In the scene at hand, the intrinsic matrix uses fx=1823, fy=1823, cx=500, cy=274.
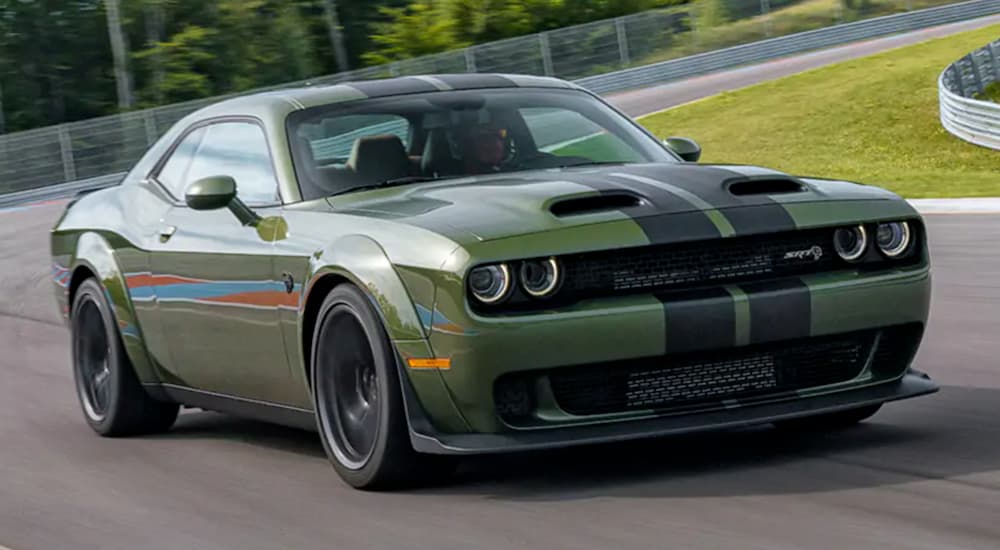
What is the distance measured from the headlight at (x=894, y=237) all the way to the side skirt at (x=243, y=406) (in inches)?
75.8

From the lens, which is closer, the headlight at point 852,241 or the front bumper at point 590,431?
the front bumper at point 590,431

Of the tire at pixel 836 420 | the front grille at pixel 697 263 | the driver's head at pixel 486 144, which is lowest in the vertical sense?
the tire at pixel 836 420

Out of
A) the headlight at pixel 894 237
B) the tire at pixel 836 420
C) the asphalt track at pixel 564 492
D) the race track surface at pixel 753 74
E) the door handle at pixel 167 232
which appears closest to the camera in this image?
the asphalt track at pixel 564 492

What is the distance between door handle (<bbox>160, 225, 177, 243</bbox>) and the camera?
7012 mm

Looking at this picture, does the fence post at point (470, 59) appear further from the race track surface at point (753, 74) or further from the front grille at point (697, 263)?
the front grille at point (697, 263)

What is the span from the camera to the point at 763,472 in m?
5.37

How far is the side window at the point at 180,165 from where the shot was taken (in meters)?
7.39

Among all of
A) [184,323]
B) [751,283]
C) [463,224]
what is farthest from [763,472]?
[184,323]

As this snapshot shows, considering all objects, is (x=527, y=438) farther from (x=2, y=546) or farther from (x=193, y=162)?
(x=193, y=162)

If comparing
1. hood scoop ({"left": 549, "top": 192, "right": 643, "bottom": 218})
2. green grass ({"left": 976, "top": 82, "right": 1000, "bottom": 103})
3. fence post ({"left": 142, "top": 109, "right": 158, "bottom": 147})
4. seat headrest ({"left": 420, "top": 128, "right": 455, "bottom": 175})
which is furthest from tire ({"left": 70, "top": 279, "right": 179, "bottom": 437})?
fence post ({"left": 142, "top": 109, "right": 158, "bottom": 147})

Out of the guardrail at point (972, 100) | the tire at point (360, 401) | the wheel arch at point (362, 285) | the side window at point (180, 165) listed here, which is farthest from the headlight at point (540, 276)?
the guardrail at point (972, 100)

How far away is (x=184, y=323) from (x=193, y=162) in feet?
2.78

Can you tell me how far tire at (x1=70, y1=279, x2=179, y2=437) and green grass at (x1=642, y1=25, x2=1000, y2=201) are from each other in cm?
1457

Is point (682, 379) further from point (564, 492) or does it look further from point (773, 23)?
point (773, 23)
